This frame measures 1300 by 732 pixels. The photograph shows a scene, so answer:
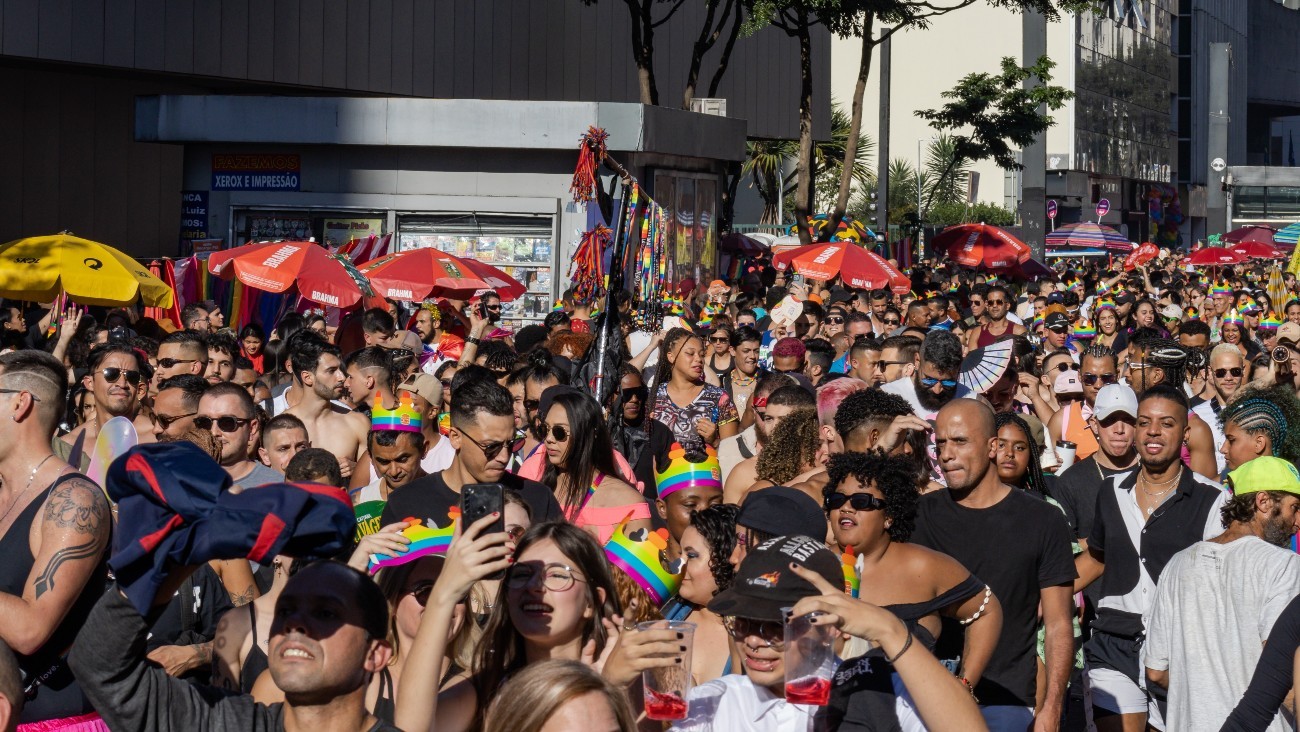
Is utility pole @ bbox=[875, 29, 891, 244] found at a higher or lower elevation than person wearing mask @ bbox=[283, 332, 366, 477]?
higher

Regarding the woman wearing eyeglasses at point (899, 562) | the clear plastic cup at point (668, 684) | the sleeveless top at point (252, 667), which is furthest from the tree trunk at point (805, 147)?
the clear plastic cup at point (668, 684)

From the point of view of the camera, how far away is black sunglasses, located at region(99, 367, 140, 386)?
8078 millimetres

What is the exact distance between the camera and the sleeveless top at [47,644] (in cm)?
455

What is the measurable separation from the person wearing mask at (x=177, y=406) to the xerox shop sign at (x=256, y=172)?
593 inches

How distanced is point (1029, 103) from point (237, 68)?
16.9m

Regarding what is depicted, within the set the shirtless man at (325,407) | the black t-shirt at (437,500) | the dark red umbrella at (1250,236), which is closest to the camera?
the black t-shirt at (437,500)

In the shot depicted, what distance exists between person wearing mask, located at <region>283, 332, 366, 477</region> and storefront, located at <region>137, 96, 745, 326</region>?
11958 mm

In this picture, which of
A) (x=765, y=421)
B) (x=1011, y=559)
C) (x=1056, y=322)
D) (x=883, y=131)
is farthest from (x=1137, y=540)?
(x=883, y=131)

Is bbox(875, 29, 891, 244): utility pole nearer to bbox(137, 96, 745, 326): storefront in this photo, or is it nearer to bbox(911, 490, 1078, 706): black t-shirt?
bbox(137, 96, 745, 326): storefront

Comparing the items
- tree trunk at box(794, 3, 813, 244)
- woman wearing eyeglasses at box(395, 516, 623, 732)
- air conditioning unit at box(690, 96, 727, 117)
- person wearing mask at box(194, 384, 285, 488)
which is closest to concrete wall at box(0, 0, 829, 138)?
air conditioning unit at box(690, 96, 727, 117)

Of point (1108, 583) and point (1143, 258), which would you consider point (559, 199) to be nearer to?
point (1108, 583)

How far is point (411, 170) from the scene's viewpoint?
73.2 feet

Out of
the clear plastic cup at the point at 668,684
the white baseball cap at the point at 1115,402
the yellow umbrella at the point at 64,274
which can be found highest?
the yellow umbrella at the point at 64,274

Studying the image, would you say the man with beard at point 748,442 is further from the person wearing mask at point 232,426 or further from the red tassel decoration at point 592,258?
the red tassel decoration at point 592,258
